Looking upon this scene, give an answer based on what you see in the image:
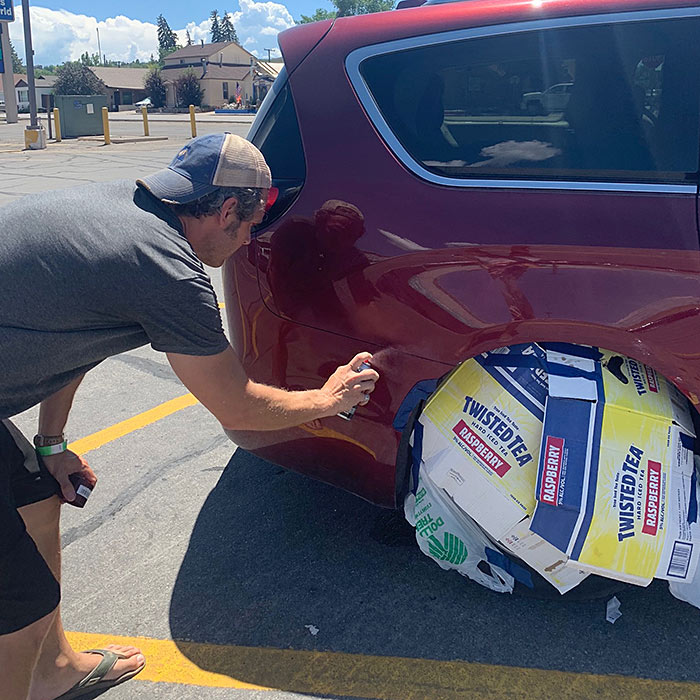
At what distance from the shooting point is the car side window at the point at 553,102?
6.87ft

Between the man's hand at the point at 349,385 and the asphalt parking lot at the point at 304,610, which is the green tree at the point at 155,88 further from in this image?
the man's hand at the point at 349,385

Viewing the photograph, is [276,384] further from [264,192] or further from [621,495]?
[621,495]

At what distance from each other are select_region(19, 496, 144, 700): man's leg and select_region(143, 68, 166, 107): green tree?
83434 millimetres

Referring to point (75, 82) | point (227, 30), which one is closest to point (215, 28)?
point (227, 30)

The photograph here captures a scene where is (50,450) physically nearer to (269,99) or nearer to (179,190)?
(179,190)

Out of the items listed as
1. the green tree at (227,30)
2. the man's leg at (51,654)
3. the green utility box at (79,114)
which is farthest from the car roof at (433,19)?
the green tree at (227,30)

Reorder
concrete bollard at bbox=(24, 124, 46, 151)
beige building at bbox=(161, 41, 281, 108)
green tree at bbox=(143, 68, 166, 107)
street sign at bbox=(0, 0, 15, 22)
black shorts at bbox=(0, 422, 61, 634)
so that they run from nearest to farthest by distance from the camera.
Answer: black shorts at bbox=(0, 422, 61, 634)
concrete bollard at bbox=(24, 124, 46, 151)
street sign at bbox=(0, 0, 15, 22)
green tree at bbox=(143, 68, 166, 107)
beige building at bbox=(161, 41, 281, 108)

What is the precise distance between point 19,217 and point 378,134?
106 cm

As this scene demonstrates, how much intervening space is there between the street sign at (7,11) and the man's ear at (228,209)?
79.0 feet

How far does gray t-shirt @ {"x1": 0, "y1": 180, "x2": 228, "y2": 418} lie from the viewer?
1688 mm

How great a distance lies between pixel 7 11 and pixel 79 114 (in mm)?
4157

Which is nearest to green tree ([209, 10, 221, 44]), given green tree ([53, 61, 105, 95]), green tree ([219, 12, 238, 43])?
green tree ([219, 12, 238, 43])

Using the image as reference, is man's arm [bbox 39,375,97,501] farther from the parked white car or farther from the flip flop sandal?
the parked white car

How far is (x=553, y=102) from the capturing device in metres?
2.20
